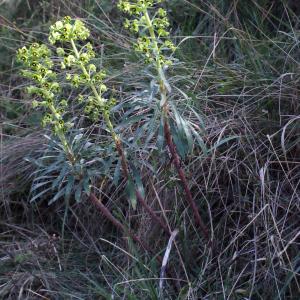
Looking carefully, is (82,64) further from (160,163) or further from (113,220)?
(160,163)

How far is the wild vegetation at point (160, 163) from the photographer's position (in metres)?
2.39

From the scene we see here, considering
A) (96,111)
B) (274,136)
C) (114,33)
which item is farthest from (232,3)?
(96,111)

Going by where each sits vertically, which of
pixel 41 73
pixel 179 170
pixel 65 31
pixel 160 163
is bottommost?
pixel 160 163

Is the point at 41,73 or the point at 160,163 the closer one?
the point at 41,73

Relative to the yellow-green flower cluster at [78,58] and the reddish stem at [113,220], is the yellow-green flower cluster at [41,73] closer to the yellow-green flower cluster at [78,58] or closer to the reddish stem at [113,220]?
the yellow-green flower cluster at [78,58]

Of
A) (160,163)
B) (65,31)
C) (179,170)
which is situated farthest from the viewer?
(160,163)

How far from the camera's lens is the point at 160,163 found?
115 inches

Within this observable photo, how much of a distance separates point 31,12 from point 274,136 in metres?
2.02

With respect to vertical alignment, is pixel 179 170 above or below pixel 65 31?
below

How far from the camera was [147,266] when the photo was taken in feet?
8.67

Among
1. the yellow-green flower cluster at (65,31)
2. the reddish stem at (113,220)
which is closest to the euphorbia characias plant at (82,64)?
the yellow-green flower cluster at (65,31)

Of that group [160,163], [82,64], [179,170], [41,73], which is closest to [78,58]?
[82,64]

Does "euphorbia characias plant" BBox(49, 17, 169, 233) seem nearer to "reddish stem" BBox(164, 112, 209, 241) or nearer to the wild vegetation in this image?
the wild vegetation

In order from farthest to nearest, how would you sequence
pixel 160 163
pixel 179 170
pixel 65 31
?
pixel 160 163
pixel 179 170
pixel 65 31
